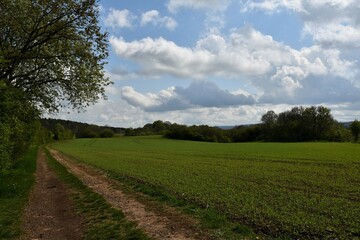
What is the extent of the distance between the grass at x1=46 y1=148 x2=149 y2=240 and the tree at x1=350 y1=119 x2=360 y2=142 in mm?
120232

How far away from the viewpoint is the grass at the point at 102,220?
10.2 m

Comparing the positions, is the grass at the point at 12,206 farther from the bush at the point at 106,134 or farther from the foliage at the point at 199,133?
the bush at the point at 106,134

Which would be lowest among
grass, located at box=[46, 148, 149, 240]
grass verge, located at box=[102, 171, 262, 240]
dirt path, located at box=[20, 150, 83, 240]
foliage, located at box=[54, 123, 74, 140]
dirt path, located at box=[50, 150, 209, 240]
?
dirt path, located at box=[20, 150, 83, 240]

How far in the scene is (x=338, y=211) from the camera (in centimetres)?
1262

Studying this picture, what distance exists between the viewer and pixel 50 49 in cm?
2167

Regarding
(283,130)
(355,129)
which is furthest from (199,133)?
(355,129)

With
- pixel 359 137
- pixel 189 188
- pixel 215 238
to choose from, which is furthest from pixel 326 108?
pixel 215 238

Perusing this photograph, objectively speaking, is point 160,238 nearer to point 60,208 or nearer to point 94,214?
point 94,214

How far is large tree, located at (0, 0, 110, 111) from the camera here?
19.3 metres

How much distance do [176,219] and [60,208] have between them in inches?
232

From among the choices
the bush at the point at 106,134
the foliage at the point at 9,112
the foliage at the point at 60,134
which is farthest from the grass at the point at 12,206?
the bush at the point at 106,134

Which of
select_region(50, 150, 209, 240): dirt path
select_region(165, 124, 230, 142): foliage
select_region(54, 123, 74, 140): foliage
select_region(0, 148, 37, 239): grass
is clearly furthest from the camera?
select_region(54, 123, 74, 140): foliage

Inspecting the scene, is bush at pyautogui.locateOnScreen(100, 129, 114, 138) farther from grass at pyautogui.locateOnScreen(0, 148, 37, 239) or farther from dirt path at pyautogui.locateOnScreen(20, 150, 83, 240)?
dirt path at pyautogui.locateOnScreen(20, 150, 83, 240)

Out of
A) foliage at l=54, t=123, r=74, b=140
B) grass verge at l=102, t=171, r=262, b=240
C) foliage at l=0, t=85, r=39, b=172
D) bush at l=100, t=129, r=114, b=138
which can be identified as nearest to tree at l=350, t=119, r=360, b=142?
bush at l=100, t=129, r=114, b=138
